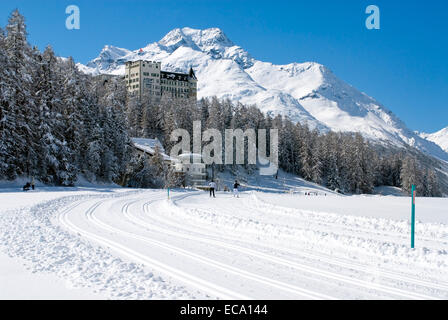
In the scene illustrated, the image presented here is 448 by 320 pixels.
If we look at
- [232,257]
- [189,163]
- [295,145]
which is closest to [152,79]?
[295,145]

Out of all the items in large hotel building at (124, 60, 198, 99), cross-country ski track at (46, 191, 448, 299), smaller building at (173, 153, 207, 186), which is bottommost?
cross-country ski track at (46, 191, 448, 299)

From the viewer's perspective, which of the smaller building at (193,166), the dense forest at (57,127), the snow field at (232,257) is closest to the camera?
the snow field at (232,257)

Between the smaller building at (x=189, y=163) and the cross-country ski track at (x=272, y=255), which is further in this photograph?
the smaller building at (x=189, y=163)

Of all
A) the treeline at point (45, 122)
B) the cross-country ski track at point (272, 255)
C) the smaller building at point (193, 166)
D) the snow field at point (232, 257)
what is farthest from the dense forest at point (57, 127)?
the cross-country ski track at point (272, 255)

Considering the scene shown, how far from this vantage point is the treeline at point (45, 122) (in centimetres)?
3594

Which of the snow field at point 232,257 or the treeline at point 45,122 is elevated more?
the treeline at point 45,122

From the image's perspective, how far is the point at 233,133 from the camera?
300 ft

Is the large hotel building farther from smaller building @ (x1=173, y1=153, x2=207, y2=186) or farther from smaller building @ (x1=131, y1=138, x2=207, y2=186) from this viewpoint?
smaller building @ (x1=173, y1=153, x2=207, y2=186)

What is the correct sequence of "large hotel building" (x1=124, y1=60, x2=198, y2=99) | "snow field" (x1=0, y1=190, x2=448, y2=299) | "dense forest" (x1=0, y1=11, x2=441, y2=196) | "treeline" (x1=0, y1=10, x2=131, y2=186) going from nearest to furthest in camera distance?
"snow field" (x1=0, y1=190, x2=448, y2=299) → "treeline" (x1=0, y1=10, x2=131, y2=186) → "dense forest" (x1=0, y1=11, x2=441, y2=196) → "large hotel building" (x1=124, y1=60, x2=198, y2=99)

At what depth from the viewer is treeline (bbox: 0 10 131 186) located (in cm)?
3594

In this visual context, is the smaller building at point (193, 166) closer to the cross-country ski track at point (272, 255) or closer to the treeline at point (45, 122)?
the treeline at point (45, 122)

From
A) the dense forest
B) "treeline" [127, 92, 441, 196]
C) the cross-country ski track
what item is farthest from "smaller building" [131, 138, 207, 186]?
the cross-country ski track
